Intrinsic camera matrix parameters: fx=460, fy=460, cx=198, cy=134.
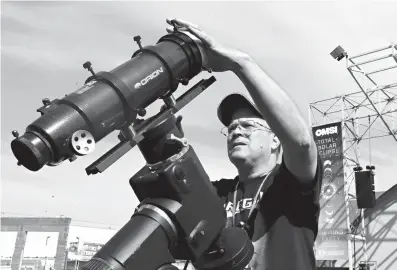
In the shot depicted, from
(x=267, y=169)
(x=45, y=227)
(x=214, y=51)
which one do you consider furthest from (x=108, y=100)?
(x=45, y=227)

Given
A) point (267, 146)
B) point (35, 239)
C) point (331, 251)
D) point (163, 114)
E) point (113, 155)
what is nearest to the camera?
point (113, 155)

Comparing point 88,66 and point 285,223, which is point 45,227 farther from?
point 88,66

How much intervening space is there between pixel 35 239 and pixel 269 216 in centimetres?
3954

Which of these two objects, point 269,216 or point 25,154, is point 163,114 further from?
point 269,216

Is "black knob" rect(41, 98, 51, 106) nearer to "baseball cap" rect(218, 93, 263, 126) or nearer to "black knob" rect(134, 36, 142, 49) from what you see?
"black knob" rect(134, 36, 142, 49)

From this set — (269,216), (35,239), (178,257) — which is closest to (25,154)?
(178,257)

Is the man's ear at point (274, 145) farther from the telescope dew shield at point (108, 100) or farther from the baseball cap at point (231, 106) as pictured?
the telescope dew shield at point (108, 100)

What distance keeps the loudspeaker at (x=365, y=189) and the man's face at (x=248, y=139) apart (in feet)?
40.6

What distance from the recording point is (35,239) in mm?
38156

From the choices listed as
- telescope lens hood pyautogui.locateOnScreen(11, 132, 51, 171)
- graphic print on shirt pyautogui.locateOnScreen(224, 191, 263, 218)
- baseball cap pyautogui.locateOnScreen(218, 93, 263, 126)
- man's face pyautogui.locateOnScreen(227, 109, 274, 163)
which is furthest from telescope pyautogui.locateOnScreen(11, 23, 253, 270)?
baseball cap pyautogui.locateOnScreen(218, 93, 263, 126)

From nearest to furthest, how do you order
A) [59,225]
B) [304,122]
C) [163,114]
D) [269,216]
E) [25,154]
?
[25,154], [163,114], [304,122], [269,216], [59,225]

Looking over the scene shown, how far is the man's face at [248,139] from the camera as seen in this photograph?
7.52 ft

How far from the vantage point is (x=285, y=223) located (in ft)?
6.59

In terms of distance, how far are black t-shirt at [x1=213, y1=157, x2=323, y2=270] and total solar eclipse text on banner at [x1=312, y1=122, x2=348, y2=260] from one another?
1269 cm
